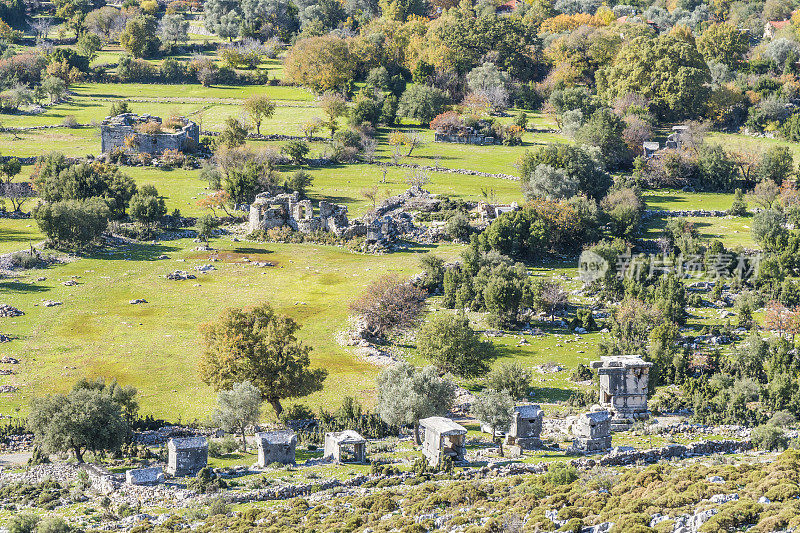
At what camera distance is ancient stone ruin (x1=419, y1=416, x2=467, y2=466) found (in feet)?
183

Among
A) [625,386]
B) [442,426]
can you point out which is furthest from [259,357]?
[625,386]

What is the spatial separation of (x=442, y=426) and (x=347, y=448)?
491 centimetres

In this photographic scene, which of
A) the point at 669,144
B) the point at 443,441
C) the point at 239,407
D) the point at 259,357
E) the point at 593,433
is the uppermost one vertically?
the point at 669,144

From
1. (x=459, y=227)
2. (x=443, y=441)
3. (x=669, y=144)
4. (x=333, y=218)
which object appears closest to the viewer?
(x=443, y=441)

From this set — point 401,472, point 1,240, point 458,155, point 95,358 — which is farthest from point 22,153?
point 401,472

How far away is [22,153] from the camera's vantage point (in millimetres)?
122000

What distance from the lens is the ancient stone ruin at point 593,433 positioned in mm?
58125

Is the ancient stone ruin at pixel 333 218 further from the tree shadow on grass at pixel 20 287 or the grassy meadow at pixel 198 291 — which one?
the tree shadow on grass at pixel 20 287

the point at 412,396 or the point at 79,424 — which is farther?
the point at 412,396

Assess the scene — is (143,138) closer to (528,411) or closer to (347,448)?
(347,448)

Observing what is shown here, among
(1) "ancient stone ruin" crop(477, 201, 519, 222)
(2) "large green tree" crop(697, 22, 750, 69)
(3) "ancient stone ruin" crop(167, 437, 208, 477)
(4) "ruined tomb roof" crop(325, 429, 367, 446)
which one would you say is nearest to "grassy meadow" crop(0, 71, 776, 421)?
(1) "ancient stone ruin" crop(477, 201, 519, 222)

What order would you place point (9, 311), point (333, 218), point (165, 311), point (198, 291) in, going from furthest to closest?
point (333, 218), point (198, 291), point (165, 311), point (9, 311)

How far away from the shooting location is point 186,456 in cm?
5425

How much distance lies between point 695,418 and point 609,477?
1443 cm
